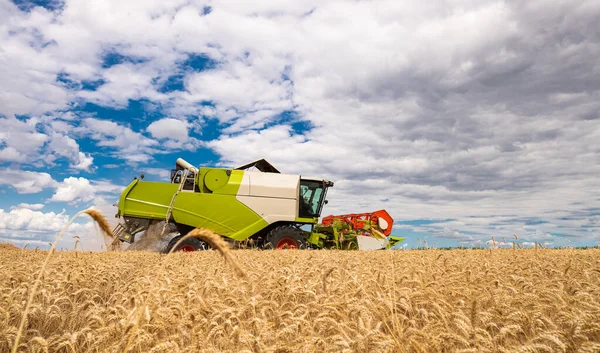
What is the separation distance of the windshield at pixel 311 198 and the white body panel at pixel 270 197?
42cm

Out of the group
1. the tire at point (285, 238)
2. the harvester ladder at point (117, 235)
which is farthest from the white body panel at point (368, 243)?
the harvester ladder at point (117, 235)

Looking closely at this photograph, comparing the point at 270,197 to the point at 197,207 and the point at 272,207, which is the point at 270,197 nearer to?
the point at 272,207

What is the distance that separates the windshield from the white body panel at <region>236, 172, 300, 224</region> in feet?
1.36

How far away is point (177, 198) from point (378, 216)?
8.00 meters

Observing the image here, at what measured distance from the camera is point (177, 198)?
14.6 meters

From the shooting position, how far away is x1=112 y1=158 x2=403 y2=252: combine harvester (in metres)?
14.7

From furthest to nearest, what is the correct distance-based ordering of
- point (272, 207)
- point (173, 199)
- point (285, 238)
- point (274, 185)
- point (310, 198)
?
point (310, 198)
point (274, 185)
point (272, 207)
point (285, 238)
point (173, 199)

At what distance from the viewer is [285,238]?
48.8 feet

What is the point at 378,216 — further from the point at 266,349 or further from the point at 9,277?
the point at 266,349

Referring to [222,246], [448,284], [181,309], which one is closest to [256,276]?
[181,309]

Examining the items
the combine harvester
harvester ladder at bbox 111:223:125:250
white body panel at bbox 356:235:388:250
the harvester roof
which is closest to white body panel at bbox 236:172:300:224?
the combine harvester

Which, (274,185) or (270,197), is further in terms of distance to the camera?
(274,185)

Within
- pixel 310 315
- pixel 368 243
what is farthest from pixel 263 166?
pixel 310 315

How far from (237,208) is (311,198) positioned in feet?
9.48
